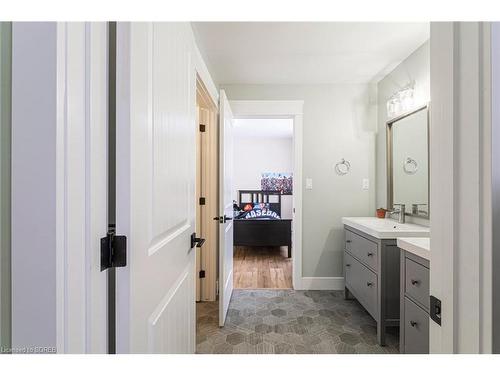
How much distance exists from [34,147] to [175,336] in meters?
0.87

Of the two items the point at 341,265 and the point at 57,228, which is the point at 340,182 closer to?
the point at 341,265

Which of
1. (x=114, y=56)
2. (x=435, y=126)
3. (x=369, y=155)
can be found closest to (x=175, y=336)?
(x=114, y=56)

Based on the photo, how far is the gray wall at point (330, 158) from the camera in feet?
9.61

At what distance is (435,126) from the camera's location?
63 cm

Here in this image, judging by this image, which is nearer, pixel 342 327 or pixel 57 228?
pixel 57 228

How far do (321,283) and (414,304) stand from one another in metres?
1.47

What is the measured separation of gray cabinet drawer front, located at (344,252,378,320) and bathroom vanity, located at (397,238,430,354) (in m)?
0.39

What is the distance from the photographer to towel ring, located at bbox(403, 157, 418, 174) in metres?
2.33

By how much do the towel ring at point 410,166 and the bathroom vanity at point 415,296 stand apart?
3.25 ft

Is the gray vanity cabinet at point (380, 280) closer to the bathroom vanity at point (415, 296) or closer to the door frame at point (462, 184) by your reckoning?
the bathroom vanity at point (415, 296)

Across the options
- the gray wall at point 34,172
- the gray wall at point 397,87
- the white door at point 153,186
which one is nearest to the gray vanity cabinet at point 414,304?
the gray wall at point 397,87

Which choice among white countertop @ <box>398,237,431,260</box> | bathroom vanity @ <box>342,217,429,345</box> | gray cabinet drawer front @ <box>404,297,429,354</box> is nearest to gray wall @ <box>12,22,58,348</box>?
white countertop @ <box>398,237,431,260</box>

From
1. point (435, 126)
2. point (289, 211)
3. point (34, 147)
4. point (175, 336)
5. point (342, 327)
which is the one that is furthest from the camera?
point (289, 211)

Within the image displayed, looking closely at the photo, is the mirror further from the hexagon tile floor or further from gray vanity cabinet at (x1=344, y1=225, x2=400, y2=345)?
the hexagon tile floor
